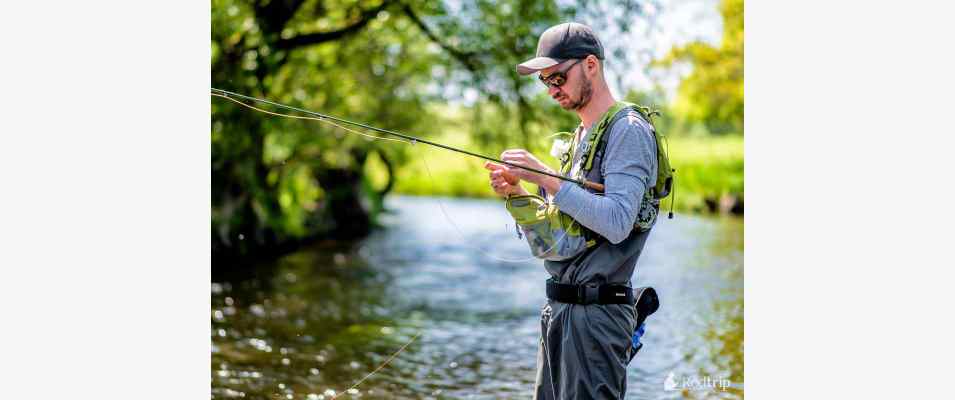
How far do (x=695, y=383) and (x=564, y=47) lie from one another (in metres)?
4.49

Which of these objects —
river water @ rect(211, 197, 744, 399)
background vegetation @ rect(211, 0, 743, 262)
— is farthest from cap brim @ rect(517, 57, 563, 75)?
background vegetation @ rect(211, 0, 743, 262)

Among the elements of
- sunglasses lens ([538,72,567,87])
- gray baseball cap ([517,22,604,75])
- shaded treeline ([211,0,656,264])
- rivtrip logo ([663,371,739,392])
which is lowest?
rivtrip logo ([663,371,739,392])

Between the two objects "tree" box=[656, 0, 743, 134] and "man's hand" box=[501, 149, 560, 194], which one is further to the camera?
"tree" box=[656, 0, 743, 134]

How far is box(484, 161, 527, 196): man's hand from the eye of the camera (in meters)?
2.83

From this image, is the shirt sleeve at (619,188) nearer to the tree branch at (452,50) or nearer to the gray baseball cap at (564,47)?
the gray baseball cap at (564,47)

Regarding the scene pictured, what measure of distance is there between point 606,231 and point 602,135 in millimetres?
322

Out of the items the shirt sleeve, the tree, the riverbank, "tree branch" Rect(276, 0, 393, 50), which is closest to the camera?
the shirt sleeve

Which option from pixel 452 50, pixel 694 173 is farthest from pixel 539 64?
pixel 694 173

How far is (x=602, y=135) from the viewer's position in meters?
2.78

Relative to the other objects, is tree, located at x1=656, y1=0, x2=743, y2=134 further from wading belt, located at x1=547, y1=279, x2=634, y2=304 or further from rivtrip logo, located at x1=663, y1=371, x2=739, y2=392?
wading belt, located at x1=547, y1=279, x2=634, y2=304

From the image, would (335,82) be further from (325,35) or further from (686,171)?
(686,171)

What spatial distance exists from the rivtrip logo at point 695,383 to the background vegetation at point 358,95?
245 cm

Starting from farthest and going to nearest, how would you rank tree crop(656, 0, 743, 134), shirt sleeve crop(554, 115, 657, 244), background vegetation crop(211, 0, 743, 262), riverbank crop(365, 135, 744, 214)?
tree crop(656, 0, 743, 134), riverbank crop(365, 135, 744, 214), background vegetation crop(211, 0, 743, 262), shirt sleeve crop(554, 115, 657, 244)

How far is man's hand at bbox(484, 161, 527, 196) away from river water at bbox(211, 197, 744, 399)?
0.33 meters
